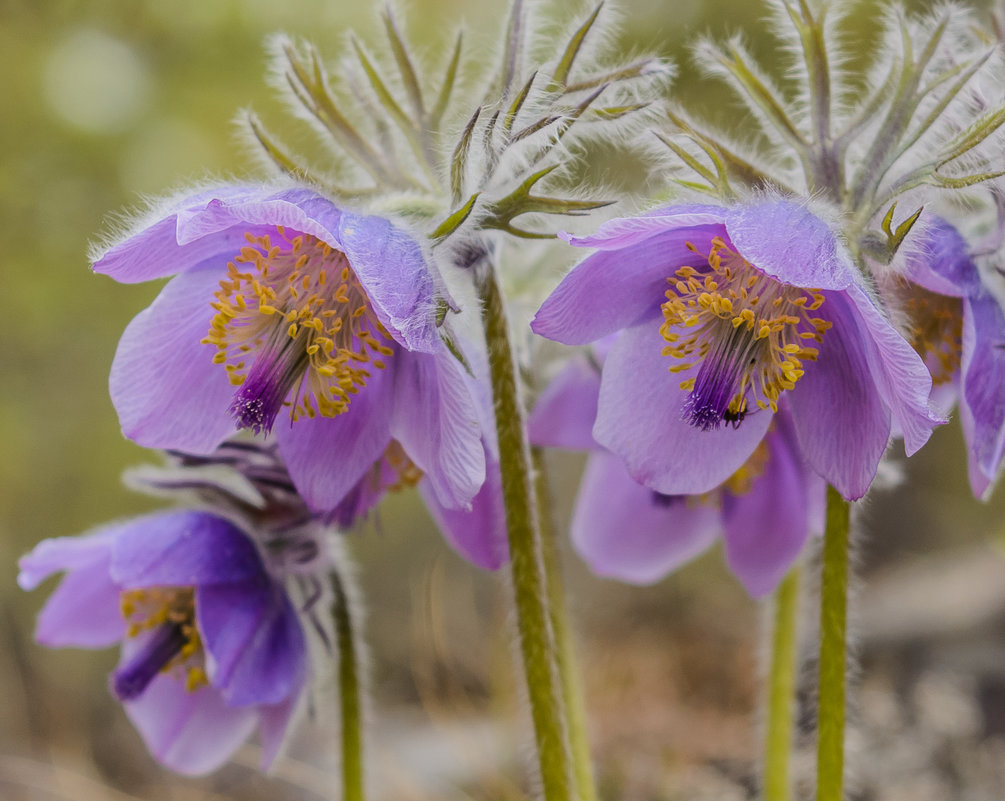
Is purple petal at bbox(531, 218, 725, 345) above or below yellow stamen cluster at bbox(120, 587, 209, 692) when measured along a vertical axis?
above

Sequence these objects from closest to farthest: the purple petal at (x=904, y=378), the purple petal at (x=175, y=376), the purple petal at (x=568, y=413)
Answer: the purple petal at (x=904, y=378) → the purple petal at (x=175, y=376) → the purple petal at (x=568, y=413)

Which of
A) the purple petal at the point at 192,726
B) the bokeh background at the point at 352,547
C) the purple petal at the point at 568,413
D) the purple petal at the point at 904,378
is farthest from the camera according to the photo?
the bokeh background at the point at 352,547

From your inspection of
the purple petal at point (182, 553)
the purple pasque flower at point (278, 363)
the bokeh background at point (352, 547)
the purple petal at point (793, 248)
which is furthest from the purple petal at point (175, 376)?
the bokeh background at point (352, 547)

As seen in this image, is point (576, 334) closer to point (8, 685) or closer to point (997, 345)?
point (997, 345)

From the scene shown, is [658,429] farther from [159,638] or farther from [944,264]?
[159,638]

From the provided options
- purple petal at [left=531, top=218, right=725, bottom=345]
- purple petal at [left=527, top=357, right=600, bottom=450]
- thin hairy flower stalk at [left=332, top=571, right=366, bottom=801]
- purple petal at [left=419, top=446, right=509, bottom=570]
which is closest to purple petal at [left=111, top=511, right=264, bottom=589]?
thin hairy flower stalk at [left=332, top=571, right=366, bottom=801]

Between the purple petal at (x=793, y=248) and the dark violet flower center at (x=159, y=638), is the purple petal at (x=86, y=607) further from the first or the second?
the purple petal at (x=793, y=248)

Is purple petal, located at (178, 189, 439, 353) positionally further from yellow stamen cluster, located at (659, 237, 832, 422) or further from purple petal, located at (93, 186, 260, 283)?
yellow stamen cluster, located at (659, 237, 832, 422)
